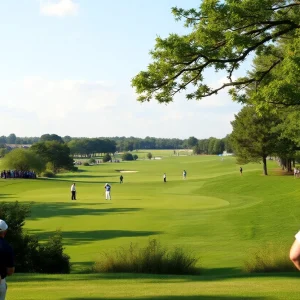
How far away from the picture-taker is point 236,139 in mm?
73188

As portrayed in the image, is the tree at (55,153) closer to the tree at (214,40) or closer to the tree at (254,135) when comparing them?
the tree at (254,135)

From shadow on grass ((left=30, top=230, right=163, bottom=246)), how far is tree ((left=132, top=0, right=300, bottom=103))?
11.6 m

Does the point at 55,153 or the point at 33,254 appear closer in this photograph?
the point at 33,254

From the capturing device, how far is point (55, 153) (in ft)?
495

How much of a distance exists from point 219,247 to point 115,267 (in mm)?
7064

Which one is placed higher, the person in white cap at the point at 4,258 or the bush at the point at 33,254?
the person in white cap at the point at 4,258

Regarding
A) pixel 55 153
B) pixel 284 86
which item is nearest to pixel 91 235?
pixel 284 86

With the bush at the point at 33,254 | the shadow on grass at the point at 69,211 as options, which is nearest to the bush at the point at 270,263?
the bush at the point at 33,254

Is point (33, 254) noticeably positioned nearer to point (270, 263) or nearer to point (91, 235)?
point (270, 263)

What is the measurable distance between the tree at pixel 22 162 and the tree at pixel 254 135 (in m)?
52.5

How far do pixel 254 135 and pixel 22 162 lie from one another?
57.4m

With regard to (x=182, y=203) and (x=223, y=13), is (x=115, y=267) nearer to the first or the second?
(x=223, y=13)

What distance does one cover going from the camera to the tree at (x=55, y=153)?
147 meters

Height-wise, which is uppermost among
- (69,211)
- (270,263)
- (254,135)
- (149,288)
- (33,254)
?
(254,135)
